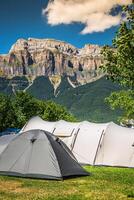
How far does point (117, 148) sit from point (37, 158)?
9594mm

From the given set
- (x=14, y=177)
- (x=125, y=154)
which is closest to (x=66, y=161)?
(x=14, y=177)

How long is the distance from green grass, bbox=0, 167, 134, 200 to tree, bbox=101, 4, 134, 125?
8.20m

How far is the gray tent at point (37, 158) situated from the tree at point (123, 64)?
23.9 feet

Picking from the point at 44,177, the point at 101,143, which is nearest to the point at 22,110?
the point at 101,143

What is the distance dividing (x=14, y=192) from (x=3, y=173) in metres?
4.29

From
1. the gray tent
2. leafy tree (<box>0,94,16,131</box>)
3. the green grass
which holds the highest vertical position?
the gray tent

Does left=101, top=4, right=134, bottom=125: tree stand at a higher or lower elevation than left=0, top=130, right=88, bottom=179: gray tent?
higher

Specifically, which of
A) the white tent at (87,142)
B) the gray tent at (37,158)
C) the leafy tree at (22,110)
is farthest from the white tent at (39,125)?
the leafy tree at (22,110)

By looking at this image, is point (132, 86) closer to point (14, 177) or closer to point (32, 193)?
point (14, 177)

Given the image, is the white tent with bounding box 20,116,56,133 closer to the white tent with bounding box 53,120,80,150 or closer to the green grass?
the white tent with bounding box 53,120,80,150

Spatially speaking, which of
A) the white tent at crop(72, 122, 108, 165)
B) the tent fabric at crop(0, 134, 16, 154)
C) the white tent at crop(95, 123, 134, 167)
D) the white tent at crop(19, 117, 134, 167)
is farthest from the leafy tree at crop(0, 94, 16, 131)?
the tent fabric at crop(0, 134, 16, 154)

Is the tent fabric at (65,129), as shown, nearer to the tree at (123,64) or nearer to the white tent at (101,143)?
the white tent at (101,143)

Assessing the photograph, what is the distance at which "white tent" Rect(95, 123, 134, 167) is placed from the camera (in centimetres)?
2556

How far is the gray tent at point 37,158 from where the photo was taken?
17.3 m
